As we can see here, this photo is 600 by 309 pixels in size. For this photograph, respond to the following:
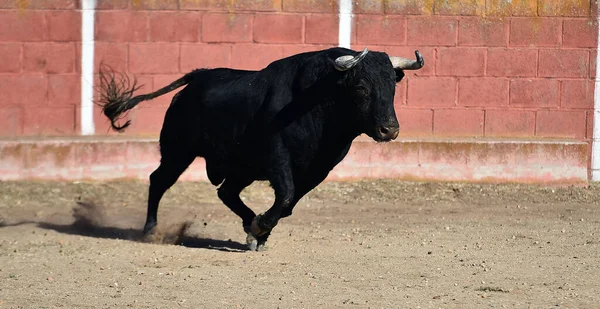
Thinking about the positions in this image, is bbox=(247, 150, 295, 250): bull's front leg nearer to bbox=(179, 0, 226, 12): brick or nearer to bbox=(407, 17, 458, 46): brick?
bbox=(179, 0, 226, 12): brick

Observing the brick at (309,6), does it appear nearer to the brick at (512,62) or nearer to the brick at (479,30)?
the brick at (479,30)

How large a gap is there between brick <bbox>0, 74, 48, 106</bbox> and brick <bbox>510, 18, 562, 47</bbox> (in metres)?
4.96

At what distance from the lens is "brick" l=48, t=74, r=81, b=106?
1114 centimetres

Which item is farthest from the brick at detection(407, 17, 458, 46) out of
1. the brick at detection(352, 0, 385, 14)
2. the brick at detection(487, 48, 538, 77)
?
the brick at detection(487, 48, 538, 77)

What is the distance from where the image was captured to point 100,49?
11.2 metres

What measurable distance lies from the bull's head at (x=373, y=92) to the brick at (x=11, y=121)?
481 centimetres

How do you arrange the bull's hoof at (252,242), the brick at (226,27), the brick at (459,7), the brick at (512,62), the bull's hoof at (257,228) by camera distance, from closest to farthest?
the bull's hoof at (257,228) < the bull's hoof at (252,242) < the brick at (226,27) < the brick at (459,7) < the brick at (512,62)

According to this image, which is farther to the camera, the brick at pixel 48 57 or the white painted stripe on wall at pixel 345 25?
the white painted stripe on wall at pixel 345 25

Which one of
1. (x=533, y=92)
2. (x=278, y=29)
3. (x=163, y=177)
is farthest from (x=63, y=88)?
(x=533, y=92)

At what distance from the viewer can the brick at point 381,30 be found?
11.3 m

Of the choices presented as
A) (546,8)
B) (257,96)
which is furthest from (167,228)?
(546,8)

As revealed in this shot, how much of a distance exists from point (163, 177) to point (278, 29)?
9.79ft

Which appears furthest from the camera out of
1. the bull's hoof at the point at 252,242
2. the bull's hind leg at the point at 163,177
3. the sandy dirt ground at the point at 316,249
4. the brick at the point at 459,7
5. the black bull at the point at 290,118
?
the brick at the point at 459,7

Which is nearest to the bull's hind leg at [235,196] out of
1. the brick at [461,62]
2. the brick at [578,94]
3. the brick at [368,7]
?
the brick at [368,7]
